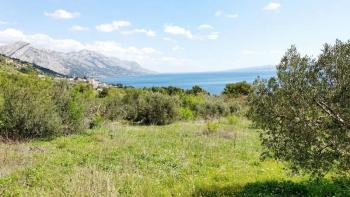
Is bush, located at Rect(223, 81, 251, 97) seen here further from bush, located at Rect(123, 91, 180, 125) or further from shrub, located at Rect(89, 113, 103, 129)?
shrub, located at Rect(89, 113, 103, 129)

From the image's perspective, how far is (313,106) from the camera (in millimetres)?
10328

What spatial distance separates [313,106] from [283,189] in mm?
3448

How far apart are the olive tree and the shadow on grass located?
152 centimetres

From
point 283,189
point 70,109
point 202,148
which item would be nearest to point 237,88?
point 70,109

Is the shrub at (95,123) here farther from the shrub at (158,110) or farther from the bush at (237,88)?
the bush at (237,88)

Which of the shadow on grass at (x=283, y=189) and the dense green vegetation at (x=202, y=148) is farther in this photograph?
the shadow on grass at (x=283, y=189)

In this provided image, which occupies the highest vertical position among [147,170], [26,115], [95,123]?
[26,115]

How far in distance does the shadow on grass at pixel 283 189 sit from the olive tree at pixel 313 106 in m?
1.52

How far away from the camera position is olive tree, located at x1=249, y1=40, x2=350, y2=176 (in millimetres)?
10023

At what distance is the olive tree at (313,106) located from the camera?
10023 millimetres

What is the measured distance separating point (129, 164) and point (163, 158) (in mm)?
1824

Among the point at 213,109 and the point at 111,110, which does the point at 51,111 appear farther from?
the point at 213,109

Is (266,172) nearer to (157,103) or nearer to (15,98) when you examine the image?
(15,98)

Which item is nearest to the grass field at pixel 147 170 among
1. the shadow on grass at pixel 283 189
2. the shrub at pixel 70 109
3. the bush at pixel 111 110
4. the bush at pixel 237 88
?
the shadow on grass at pixel 283 189
